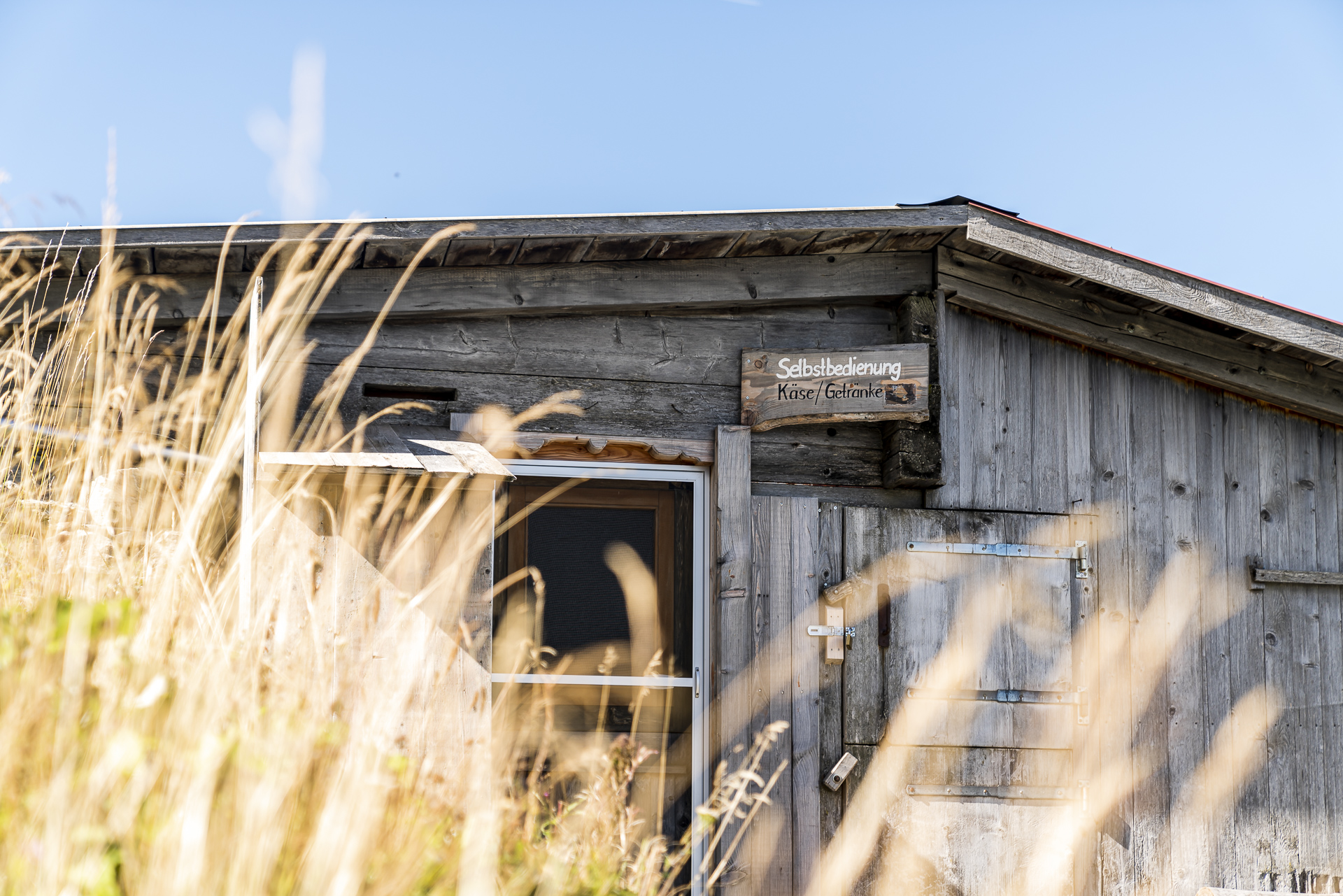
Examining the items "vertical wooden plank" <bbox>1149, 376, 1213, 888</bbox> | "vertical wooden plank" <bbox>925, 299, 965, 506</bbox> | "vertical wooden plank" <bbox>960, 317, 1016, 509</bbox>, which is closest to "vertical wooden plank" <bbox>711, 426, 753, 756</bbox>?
"vertical wooden plank" <bbox>925, 299, 965, 506</bbox>

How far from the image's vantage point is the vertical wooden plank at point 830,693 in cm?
439

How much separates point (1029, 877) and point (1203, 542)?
179 cm

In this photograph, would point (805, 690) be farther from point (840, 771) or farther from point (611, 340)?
point (611, 340)

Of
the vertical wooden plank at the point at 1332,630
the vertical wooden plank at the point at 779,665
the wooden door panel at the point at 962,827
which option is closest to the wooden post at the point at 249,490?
the vertical wooden plank at the point at 779,665

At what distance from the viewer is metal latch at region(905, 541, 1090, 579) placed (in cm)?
459

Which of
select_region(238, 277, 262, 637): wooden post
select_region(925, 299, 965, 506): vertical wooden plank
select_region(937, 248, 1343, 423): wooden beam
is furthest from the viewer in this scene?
select_region(937, 248, 1343, 423): wooden beam

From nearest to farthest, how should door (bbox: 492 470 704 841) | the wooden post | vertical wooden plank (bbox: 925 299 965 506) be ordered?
the wooden post → door (bbox: 492 470 704 841) → vertical wooden plank (bbox: 925 299 965 506)

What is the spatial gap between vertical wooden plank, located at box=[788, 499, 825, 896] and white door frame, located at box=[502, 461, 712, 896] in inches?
15.1

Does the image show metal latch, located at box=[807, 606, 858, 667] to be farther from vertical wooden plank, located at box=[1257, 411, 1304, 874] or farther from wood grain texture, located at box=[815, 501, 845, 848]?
vertical wooden plank, located at box=[1257, 411, 1304, 874]

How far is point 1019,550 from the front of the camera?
464cm

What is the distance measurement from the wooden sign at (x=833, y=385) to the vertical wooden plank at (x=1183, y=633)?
132 cm

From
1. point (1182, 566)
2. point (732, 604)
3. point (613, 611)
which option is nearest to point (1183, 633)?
point (1182, 566)

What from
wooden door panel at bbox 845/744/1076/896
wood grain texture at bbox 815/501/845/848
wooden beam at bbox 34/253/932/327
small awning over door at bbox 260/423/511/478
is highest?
wooden beam at bbox 34/253/932/327

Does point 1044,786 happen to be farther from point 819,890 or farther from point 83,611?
point 83,611
